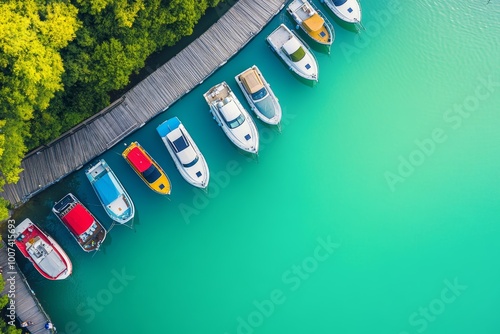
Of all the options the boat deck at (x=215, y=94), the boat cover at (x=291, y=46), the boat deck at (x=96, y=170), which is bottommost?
the boat cover at (x=291, y=46)

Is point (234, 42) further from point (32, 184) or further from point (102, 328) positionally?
point (102, 328)

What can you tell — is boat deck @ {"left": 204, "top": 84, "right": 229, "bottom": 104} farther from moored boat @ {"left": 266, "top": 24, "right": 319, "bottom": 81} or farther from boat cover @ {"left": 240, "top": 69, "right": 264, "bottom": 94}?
moored boat @ {"left": 266, "top": 24, "right": 319, "bottom": 81}


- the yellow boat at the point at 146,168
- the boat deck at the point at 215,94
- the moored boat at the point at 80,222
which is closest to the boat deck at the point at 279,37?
the boat deck at the point at 215,94

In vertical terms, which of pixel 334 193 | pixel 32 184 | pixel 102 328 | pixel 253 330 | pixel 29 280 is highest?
pixel 32 184

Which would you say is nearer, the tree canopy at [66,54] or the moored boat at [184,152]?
the tree canopy at [66,54]

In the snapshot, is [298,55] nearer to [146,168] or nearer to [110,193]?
[146,168]

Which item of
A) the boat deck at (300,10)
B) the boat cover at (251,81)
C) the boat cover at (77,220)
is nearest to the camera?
the boat cover at (77,220)

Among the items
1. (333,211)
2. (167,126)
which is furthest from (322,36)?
(167,126)

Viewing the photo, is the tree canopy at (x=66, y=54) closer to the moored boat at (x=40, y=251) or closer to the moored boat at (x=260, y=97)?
the moored boat at (x=40, y=251)

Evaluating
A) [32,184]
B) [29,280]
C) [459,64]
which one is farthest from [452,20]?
[29,280]
